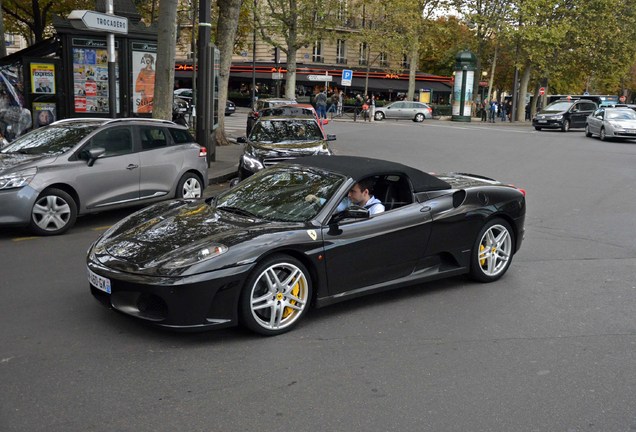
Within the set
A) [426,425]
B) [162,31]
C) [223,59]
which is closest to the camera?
[426,425]

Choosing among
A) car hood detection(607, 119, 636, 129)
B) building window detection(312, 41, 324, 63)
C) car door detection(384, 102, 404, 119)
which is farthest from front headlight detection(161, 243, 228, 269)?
building window detection(312, 41, 324, 63)

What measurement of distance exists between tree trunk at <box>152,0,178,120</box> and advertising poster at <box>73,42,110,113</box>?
3531 mm

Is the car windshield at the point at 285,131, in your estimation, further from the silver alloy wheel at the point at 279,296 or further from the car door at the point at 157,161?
the silver alloy wheel at the point at 279,296

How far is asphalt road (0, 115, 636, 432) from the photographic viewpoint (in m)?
3.76

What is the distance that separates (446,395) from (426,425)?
0.44 m

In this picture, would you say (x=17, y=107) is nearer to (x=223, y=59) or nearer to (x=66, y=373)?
(x=223, y=59)

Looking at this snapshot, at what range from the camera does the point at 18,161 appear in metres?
8.41

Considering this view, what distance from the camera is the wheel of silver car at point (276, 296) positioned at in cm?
485

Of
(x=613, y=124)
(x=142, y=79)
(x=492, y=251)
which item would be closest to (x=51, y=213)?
(x=492, y=251)

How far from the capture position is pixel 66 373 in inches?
167

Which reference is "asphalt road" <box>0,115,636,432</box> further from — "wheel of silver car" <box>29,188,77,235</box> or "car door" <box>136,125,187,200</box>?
"car door" <box>136,125,187,200</box>

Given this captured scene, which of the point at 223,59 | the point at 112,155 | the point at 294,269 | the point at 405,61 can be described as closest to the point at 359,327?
→ the point at 294,269

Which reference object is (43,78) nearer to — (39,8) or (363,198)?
(363,198)

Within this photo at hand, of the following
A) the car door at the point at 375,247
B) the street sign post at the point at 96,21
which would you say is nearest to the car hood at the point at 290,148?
the street sign post at the point at 96,21
